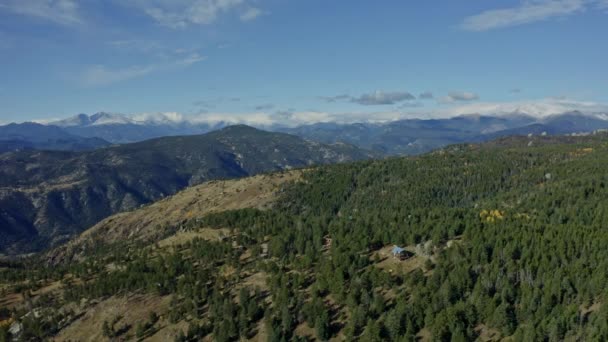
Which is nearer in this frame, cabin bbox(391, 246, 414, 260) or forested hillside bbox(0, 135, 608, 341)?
forested hillside bbox(0, 135, 608, 341)

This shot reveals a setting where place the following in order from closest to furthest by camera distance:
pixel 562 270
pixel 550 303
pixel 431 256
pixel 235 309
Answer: pixel 550 303, pixel 562 270, pixel 235 309, pixel 431 256

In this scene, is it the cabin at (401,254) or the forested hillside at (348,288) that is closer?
the forested hillside at (348,288)

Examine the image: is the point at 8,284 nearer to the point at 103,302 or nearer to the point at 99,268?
the point at 99,268

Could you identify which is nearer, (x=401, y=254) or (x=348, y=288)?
(x=348, y=288)

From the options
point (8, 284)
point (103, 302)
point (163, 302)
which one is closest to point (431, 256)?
point (163, 302)

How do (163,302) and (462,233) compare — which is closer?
(163,302)

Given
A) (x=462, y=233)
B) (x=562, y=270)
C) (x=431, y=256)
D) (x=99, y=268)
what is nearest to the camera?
(x=562, y=270)

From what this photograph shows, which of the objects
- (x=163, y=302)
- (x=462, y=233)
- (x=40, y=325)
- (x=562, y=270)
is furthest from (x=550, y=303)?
(x=40, y=325)

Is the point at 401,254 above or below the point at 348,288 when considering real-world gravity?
above

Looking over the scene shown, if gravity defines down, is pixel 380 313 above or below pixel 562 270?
below
